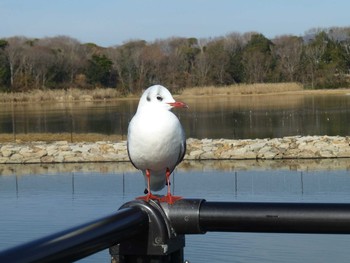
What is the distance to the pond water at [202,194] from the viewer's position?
1037 centimetres

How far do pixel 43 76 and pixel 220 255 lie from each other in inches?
2744

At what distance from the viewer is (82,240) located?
1.96 meters

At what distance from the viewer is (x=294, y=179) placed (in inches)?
701

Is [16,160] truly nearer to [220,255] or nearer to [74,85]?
[220,255]

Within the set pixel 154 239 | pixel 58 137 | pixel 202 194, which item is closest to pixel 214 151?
pixel 202 194

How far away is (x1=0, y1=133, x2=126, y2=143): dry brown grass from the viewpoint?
29.2 meters

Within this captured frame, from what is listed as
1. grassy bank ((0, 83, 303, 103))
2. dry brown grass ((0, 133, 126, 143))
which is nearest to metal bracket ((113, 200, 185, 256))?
dry brown grass ((0, 133, 126, 143))

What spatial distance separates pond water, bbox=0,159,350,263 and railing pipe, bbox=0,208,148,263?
17.2 feet

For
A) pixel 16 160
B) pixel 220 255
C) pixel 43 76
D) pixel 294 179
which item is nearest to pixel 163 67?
pixel 43 76

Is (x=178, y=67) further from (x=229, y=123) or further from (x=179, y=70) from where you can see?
(x=229, y=123)

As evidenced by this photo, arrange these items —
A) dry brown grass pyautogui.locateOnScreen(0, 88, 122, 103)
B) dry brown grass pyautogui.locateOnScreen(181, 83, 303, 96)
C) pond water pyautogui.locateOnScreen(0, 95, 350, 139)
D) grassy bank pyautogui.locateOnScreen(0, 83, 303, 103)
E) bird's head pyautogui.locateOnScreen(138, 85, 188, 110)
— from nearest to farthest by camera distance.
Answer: bird's head pyautogui.locateOnScreen(138, 85, 188, 110) < pond water pyautogui.locateOnScreen(0, 95, 350, 139) < dry brown grass pyautogui.locateOnScreen(0, 88, 122, 103) < grassy bank pyautogui.locateOnScreen(0, 83, 303, 103) < dry brown grass pyautogui.locateOnScreen(181, 83, 303, 96)

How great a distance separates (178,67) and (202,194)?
220 feet

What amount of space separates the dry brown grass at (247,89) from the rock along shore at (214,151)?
44.2 meters

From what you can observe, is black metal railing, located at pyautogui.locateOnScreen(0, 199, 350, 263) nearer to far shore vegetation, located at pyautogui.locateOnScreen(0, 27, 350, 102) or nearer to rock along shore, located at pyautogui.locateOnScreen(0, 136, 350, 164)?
rock along shore, located at pyautogui.locateOnScreen(0, 136, 350, 164)
